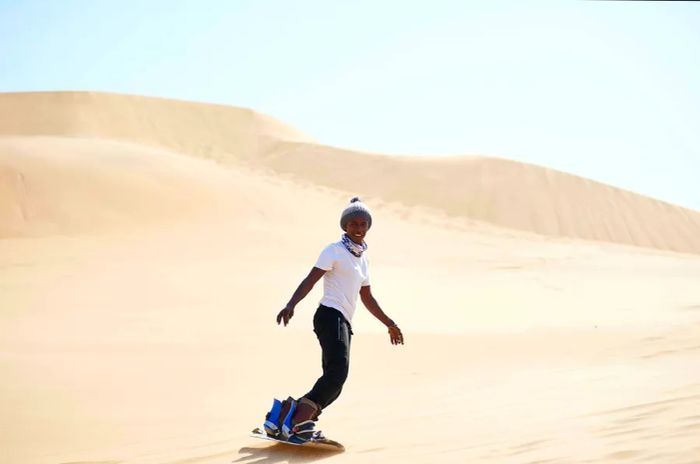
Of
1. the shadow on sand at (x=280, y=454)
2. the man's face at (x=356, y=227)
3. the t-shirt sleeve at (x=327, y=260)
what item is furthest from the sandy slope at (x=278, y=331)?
the man's face at (x=356, y=227)

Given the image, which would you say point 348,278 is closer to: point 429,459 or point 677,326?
point 429,459

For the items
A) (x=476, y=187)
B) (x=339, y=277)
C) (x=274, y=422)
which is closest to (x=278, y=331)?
(x=274, y=422)

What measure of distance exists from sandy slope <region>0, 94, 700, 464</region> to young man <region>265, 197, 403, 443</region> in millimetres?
236

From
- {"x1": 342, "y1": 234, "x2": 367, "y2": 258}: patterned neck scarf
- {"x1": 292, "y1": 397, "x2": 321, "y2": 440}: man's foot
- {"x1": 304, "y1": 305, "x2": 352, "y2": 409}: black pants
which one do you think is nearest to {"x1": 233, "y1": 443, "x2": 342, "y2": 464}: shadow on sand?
{"x1": 292, "y1": 397, "x2": 321, "y2": 440}: man's foot

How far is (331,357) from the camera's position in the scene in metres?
4.79

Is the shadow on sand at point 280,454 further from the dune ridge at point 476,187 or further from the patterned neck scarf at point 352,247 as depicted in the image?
the dune ridge at point 476,187

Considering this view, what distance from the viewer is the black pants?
478 cm

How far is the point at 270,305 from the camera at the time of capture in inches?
551

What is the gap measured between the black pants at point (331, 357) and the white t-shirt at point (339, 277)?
81mm

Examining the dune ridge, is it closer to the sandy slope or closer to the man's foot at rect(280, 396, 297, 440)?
the sandy slope

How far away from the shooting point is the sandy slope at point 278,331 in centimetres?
507

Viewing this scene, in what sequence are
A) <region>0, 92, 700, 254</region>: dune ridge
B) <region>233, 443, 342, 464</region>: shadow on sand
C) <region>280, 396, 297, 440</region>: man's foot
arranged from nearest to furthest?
1. <region>233, 443, 342, 464</region>: shadow on sand
2. <region>280, 396, 297, 440</region>: man's foot
3. <region>0, 92, 700, 254</region>: dune ridge

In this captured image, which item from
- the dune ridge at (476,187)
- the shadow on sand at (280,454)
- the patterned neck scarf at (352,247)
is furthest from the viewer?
the dune ridge at (476,187)

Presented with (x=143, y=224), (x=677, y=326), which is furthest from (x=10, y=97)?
(x=677, y=326)
